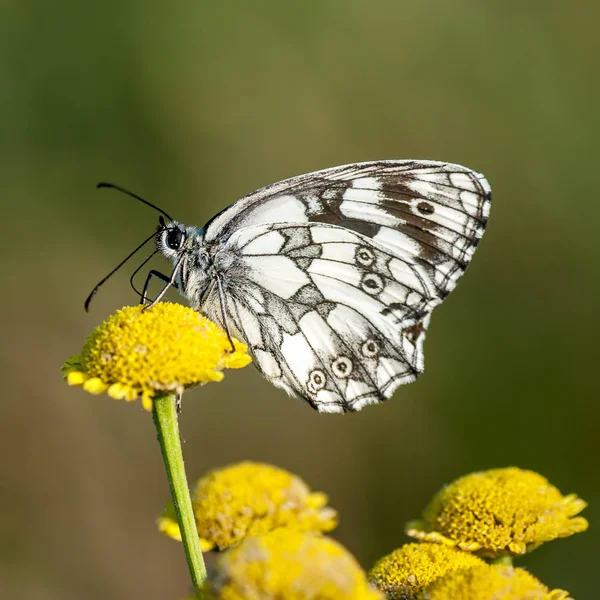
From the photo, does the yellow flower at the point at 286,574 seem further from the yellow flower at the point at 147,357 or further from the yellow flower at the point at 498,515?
the yellow flower at the point at 498,515

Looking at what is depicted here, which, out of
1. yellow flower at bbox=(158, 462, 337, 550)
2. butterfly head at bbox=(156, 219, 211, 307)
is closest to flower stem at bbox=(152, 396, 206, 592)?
yellow flower at bbox=(158, 462, 337, 550)

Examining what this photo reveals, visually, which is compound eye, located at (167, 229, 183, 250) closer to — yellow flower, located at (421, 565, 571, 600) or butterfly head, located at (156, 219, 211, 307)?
butterfly head, located at (156, 219, 211, 307)

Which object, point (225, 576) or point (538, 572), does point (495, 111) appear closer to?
point (538, 572)

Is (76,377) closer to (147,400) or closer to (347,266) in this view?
(147,400)

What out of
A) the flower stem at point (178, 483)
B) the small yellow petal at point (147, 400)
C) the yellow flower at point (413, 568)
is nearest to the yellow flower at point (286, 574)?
the flower stem at point (178, 483)

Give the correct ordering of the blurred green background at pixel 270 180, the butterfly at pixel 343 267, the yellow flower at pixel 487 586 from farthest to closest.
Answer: the blurred green background at pixel 270 180
the butterfly at pixel 343 267
the yellow flower at pixel 487 586

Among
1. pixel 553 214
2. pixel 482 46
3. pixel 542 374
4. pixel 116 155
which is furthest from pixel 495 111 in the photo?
pixel 116 155

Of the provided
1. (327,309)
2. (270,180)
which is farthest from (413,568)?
(270,180)
